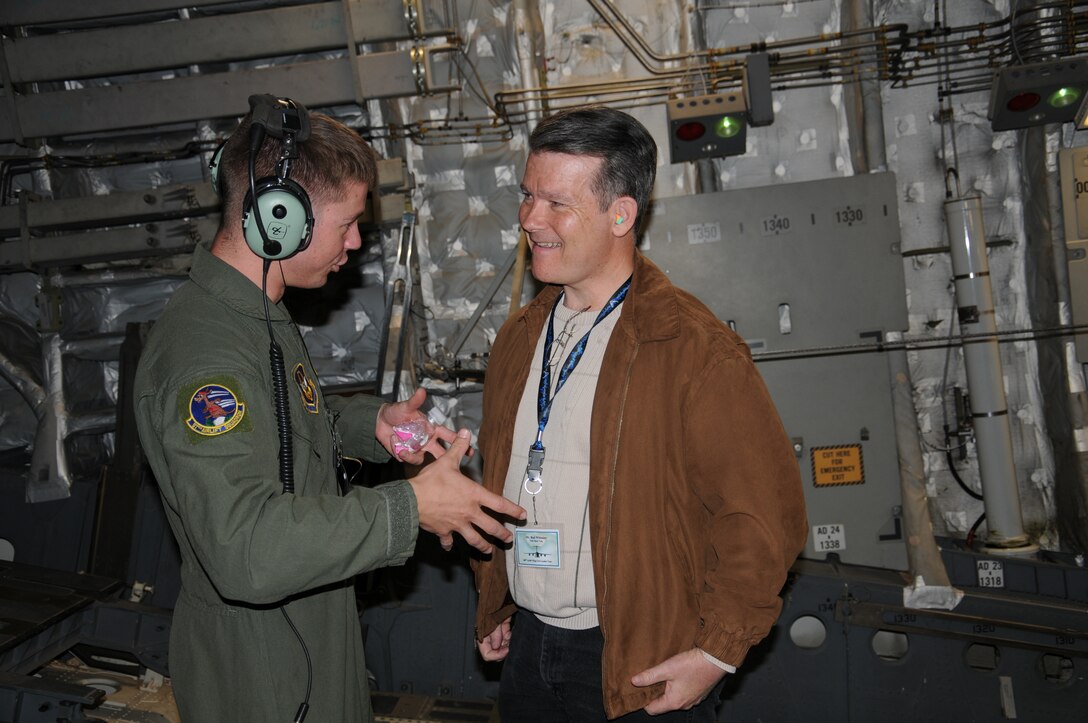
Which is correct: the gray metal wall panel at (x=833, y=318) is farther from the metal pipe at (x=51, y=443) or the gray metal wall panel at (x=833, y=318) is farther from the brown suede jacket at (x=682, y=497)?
the metal pipe at (x=51, y=443)

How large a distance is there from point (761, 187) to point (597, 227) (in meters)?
2.87

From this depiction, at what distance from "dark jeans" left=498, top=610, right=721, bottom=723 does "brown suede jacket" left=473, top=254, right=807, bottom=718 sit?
97 mm

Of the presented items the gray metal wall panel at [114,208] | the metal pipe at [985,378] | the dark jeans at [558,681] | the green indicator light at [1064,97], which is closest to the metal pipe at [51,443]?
the gray metal wall panel at [114,208]

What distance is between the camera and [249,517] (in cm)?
148

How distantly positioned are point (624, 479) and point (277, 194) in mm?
1004

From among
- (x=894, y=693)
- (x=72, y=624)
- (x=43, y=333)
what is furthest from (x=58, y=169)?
(x=894, y=693)

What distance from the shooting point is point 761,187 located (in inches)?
181

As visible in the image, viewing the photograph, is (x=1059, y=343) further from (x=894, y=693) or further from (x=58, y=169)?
(x=58, y=169)

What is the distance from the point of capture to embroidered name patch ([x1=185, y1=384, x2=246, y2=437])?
153 cm

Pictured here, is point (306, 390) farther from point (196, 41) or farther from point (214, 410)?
point (196, 41)

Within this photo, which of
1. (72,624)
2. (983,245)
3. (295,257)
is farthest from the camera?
(983,245)

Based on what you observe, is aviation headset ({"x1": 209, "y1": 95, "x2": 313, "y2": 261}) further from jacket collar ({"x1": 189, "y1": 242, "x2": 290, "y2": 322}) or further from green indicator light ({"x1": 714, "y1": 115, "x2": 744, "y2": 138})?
green indicator light ({"x1": 714, "y1": 115, "x2": 744, "y2": 138})

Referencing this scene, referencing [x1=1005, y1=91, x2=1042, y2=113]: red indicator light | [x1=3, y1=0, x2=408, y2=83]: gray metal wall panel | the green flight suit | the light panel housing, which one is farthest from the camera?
[x1=3, y1=0, x2=408, y2=83]: gray metal wall panel

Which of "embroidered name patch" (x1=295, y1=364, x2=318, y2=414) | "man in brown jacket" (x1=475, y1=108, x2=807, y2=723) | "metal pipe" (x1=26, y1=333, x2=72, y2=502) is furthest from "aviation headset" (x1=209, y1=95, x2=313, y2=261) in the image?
"metal pipe" (x1=26, y1=333, x2=72, y2=502)
